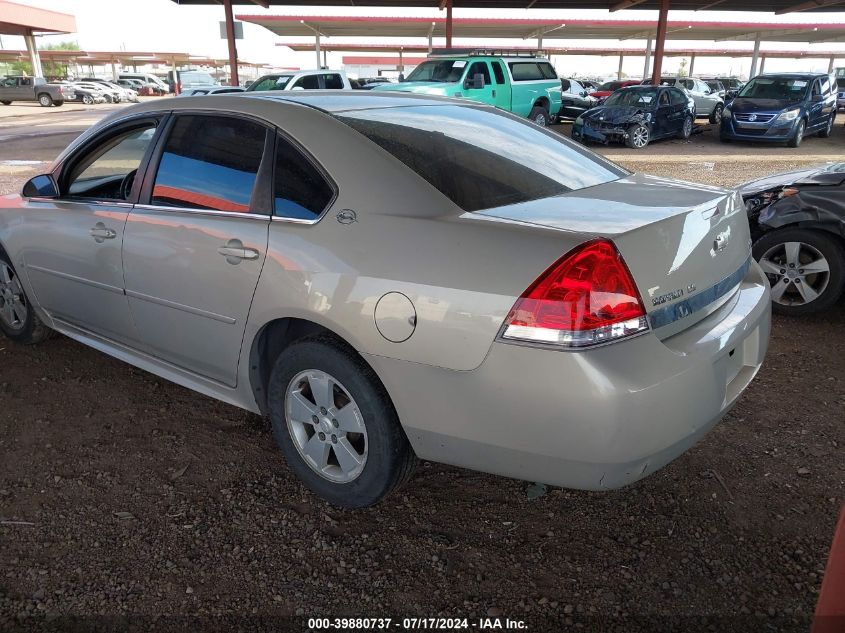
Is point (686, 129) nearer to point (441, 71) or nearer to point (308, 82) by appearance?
point (441, 71)

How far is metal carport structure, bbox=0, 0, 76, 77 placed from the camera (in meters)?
34.2

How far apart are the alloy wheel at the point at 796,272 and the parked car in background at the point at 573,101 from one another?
55.4 ft

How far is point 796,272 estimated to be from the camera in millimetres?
4648

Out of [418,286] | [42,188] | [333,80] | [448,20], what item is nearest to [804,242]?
[418,286]

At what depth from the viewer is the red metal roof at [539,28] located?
1262 inches

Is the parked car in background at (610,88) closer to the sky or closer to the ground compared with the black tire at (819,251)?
closer to the ground

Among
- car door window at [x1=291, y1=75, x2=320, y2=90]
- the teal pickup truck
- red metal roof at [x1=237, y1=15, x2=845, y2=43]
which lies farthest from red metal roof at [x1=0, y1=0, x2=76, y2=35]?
the teal pickup truck

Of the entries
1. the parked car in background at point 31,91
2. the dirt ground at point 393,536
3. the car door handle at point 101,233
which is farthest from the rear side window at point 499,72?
the parked car in background at point 31,91

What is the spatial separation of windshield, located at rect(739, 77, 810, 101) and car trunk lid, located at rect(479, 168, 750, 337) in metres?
15.7

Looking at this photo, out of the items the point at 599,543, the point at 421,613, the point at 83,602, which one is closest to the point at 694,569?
the point at 599,543

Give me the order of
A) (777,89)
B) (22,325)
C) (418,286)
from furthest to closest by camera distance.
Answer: (777,89)
(22,325)
(418,286)

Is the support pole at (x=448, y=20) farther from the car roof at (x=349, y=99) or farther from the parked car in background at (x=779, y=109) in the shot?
the car roof at (x=349, y=99)

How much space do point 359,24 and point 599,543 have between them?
36.0 metres

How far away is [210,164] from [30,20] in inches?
1673
